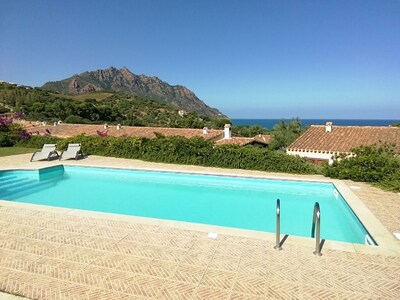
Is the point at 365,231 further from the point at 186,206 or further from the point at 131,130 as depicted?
the point at 131,130

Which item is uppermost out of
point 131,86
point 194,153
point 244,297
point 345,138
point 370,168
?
point 131,86

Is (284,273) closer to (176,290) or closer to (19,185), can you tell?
(176,290)

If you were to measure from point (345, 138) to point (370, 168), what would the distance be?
8.53m

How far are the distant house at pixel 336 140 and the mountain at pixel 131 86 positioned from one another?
321ft

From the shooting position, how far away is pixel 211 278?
4.61 m

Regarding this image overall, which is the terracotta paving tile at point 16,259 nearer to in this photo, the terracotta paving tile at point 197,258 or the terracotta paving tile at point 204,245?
the terracotta paving tile at point 197,258

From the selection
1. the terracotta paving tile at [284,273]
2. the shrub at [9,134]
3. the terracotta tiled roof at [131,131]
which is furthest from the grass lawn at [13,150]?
the terracotta paving tile at [284,273]

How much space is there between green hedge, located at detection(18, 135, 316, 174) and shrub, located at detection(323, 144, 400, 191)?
1.23 m

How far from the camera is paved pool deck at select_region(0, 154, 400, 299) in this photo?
4285 mm

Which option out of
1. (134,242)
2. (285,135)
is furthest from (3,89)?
(134,242)

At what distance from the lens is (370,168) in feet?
37.4

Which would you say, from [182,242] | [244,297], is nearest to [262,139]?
[182,242]

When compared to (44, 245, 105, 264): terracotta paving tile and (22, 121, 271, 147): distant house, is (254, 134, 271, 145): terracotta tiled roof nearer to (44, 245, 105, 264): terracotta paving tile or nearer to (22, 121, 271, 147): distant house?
(22, 121, 271, 147): distant house

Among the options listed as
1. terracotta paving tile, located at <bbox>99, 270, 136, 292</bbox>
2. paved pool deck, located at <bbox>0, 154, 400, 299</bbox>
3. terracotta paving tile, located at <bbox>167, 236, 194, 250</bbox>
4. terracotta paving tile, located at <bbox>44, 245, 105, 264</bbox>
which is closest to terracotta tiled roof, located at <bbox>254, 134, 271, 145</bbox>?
paved pool deck, located at <bbox>0, 154, 400, 299</bbox>
